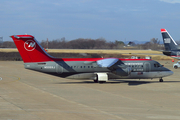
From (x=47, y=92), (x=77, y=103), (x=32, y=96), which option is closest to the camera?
(x=77, y=103)

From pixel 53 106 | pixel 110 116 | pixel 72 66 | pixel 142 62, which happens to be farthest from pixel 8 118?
pixel 142 62

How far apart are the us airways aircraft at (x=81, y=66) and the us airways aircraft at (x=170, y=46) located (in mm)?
25849

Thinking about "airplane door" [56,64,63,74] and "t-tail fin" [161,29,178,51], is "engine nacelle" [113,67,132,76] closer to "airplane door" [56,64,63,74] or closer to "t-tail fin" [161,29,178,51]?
"airplane door" [56,64,63,74]

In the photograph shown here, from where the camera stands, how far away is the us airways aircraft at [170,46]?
194ft

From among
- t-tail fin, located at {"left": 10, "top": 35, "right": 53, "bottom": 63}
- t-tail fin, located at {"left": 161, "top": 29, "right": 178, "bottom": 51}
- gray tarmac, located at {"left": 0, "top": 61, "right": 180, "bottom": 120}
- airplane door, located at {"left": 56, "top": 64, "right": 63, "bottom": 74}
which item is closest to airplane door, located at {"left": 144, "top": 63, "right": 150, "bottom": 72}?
gray tarmac, located at {"left": 0, "top": 61, "right": 180, "bottom": 120}

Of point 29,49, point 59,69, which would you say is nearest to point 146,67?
point 59,69

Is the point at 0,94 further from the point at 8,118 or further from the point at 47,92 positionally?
the point at 8,118

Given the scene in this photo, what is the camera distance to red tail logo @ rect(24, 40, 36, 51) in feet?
103

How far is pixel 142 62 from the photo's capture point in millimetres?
34375

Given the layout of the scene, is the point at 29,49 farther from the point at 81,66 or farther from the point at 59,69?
the point at 81,66

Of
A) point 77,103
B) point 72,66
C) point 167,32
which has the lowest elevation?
point 77,103

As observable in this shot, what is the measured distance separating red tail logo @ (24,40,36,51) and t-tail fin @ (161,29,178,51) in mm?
36895

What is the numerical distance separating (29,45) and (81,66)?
669cm

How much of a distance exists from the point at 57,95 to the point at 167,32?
42.3 metres
